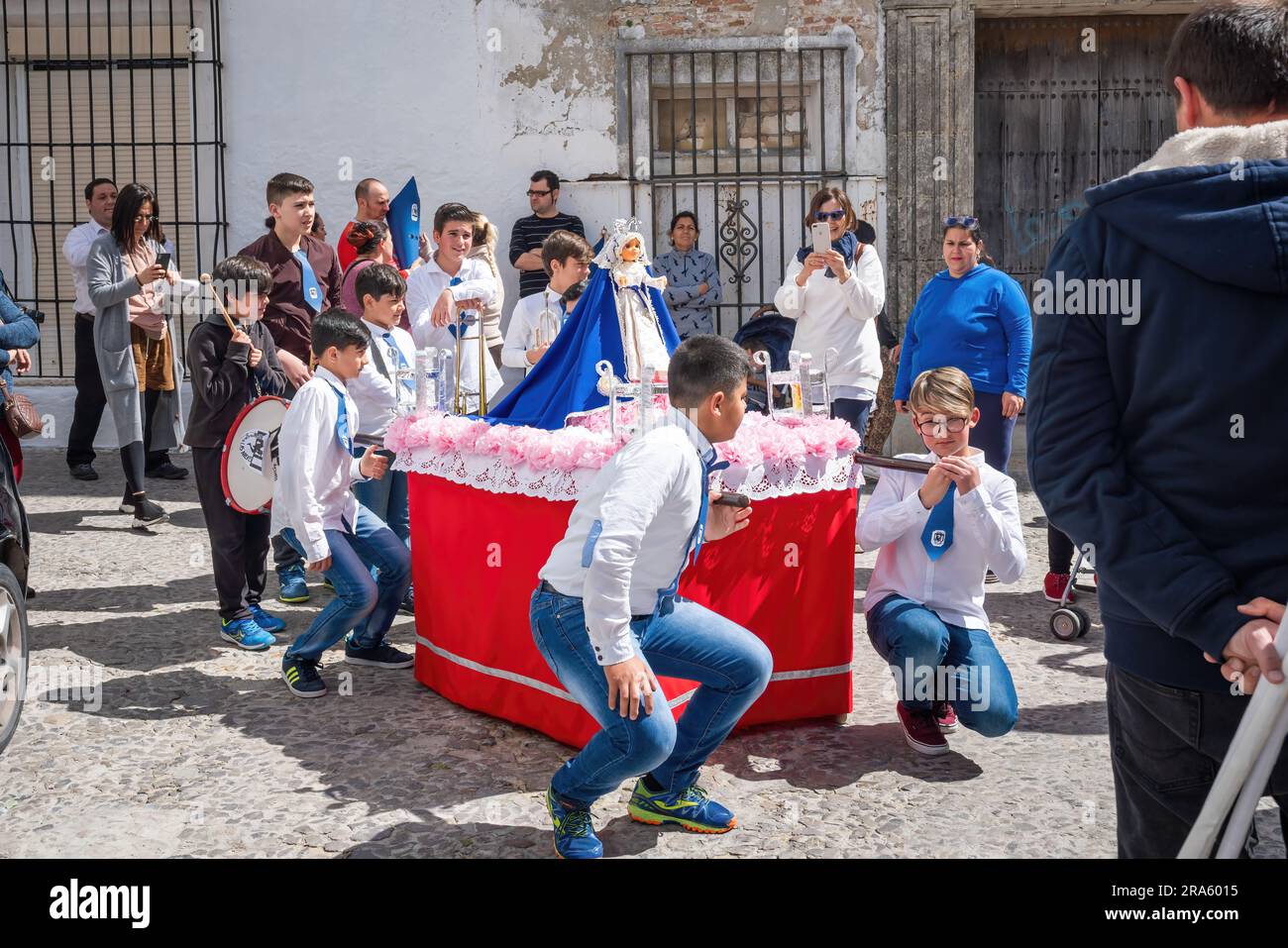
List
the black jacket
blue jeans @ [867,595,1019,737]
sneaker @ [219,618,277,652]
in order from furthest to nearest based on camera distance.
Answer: the black jacket
sneaker @ [219,618,277,652]
blue jeans @ [867,595,1019,737]

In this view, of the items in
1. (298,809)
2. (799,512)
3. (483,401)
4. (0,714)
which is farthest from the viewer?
(483,401)

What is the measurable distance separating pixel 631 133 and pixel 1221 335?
8.56 metres

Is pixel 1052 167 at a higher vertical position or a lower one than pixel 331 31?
lower

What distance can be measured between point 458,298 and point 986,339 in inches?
96.8

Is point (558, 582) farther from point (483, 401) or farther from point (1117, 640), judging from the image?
point (483, 401)

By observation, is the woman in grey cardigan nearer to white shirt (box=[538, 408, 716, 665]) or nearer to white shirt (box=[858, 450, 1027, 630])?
white shirt (box=[858, 450, 1027, 630])

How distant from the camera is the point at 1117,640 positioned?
2.20 metres

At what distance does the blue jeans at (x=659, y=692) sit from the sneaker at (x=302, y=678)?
5.32ft

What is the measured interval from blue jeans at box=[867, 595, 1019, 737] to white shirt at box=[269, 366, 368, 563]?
6.45ft

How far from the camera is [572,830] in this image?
3.54 m

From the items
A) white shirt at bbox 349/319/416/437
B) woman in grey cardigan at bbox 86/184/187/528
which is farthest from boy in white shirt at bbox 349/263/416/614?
woman in grey cardigan at bbox 86/184/187/528

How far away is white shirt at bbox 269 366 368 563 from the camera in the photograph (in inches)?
187
